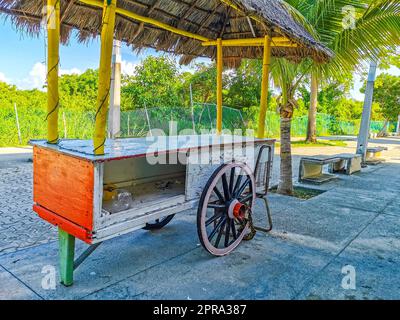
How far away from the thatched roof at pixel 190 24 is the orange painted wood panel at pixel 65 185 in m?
1.93

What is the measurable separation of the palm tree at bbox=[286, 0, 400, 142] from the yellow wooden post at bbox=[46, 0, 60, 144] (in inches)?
180

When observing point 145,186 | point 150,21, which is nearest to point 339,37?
point 150,21

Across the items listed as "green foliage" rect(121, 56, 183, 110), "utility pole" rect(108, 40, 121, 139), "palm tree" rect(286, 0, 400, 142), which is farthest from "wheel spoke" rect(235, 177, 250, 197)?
"green foliage" rect(121, 56, 183, 110)

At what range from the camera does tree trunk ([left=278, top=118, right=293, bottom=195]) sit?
638 cm

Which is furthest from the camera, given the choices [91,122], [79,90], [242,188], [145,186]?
[79,90]

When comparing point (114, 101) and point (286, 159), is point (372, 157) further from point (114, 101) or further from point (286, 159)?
point (114, 101)

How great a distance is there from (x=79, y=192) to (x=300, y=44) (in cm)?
344

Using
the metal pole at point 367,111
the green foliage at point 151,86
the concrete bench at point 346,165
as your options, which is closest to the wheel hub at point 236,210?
the concrete bench at point 346,165

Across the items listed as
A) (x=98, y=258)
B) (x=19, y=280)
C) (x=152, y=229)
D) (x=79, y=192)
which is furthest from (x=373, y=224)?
(x=19, y=280)

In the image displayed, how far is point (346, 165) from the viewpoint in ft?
31.4

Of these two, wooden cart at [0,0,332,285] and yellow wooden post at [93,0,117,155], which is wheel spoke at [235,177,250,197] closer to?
wooden cart at [0,0,332,285]

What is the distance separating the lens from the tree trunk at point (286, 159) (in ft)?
20.9

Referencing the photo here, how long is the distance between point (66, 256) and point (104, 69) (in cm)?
155
